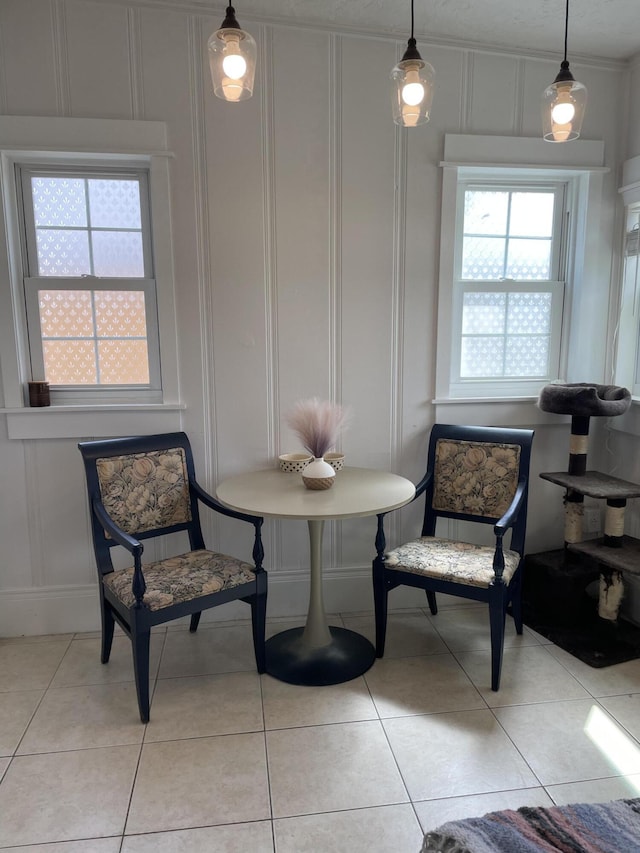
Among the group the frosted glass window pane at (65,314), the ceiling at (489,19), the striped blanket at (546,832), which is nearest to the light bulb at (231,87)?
the ceiling at (489,19)

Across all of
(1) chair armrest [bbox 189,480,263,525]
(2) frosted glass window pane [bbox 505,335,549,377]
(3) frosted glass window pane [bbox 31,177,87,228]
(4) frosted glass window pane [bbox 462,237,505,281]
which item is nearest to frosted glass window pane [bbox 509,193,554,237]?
(4) frosted glass window pane [bbox 462,237,505,281]

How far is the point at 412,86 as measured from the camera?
166 cm

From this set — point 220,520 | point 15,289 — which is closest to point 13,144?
point 15,289

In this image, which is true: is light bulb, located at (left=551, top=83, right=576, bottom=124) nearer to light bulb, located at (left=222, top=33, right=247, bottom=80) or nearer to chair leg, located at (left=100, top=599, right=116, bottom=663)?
light bulb, located at (left=222, top=33, right=247, bottom=80)

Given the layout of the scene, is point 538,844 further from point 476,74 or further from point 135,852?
point 476,74

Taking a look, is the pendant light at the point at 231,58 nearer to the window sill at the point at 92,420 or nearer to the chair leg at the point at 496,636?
the window sill at the point at 92,420

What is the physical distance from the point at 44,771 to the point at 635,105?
363 cm

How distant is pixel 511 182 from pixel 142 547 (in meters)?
2.40

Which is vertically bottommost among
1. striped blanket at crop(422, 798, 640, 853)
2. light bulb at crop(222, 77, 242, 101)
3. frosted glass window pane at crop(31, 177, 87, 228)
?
striped blanket at crop(422, 798, 640, 853)

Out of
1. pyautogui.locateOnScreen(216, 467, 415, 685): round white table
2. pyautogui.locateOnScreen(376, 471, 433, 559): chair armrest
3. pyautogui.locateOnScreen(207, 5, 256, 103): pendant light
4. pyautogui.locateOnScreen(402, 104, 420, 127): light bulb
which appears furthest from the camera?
pyautogui.locateOnScreen(376, 471, 433, 559): chair armrest

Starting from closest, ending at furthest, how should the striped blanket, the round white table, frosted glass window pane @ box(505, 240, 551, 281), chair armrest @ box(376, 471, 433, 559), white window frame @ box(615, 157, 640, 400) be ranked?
the striped blanket
the round white table
chair armrest @ box(376, 471, 433, 559)
white window frame @ box(615, 157, 640, 400)
frosted glass window pane @ box(505, 240, 551, 281)

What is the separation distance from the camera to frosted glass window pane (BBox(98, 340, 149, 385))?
2.64 m

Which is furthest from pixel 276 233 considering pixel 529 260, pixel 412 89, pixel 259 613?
pixel 259 613

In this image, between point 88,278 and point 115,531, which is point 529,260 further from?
point 115,531
